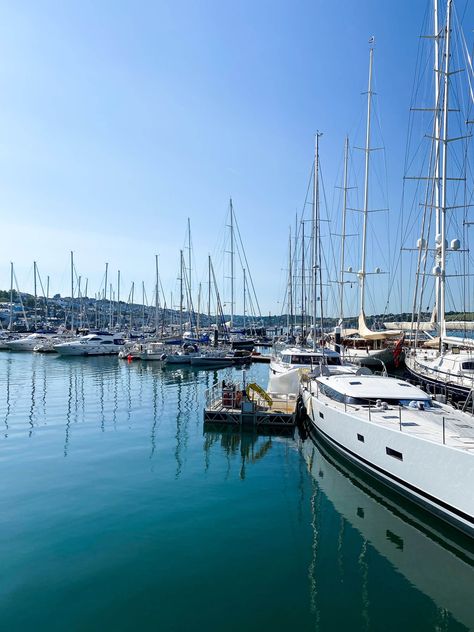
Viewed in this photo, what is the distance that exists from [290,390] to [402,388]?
11.6 m

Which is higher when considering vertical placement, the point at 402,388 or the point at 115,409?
the point at 402,388

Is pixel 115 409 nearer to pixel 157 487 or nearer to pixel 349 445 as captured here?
pixel 157 487

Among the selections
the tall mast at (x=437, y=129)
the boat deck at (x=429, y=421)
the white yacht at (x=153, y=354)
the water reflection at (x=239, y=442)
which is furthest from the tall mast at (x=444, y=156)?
the white yacht at (x=153, y=354)

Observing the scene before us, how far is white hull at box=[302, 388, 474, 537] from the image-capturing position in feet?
35.4

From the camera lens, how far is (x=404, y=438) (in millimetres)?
12883

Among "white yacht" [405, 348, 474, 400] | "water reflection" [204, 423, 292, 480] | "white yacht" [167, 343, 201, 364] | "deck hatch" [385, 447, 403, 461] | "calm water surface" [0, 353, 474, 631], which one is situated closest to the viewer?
"calm water surface" [0, 353, 474, 631]

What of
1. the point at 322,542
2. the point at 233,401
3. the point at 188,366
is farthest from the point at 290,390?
the point at 188,366

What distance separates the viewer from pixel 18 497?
45.1 feet

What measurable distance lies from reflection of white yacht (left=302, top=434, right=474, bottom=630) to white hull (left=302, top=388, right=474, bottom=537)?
0.58 m

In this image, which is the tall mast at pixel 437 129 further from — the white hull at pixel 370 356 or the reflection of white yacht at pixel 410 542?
the reflection of white yacht at pixel 410 542

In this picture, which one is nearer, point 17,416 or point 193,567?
point 193,567

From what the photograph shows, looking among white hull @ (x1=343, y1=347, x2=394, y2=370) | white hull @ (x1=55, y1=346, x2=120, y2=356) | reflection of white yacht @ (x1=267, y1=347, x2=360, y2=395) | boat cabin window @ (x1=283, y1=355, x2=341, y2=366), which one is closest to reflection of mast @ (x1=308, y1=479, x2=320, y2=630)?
reflection of white yacht @ (x1=267, y1=347, x2=360, y2=395)

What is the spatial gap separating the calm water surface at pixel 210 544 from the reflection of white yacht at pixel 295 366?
885 cm

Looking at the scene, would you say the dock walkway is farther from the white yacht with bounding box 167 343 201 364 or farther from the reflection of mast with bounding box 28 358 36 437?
the white yacht with bounding box 167 343 201 364
